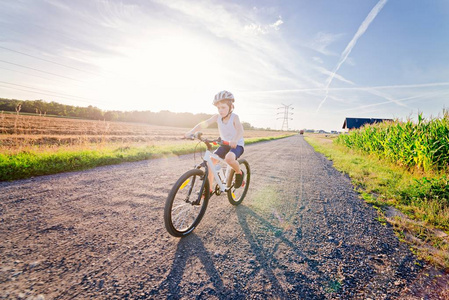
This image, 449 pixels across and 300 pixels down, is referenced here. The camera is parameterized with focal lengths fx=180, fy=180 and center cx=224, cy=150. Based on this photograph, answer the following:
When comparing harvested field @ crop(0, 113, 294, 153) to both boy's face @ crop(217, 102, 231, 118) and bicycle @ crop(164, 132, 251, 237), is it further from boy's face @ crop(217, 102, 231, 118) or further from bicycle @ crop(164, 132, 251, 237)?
boy's face @ crop(217, 102, 231, 118)

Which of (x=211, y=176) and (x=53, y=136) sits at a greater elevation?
(x=211, y=176)

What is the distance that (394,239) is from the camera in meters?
3.12

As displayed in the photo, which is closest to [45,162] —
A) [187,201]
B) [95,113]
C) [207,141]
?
[187,201]

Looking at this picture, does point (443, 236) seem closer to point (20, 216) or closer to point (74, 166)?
point (20, 216)

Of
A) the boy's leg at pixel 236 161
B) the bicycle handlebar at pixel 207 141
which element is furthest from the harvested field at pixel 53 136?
the boy's leg at pixel 236 161

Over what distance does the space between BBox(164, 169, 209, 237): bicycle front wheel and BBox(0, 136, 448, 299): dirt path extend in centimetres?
21

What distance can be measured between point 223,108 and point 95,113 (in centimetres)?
7176

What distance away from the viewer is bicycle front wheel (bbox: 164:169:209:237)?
282cm

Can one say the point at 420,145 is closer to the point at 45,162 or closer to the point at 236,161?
the point at 236,161

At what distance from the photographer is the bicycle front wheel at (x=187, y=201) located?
2821 mm

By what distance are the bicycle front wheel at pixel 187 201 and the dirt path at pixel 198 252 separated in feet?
0.69

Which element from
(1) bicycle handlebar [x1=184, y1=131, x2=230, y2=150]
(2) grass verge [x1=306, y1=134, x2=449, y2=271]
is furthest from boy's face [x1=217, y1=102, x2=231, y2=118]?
(2) grass verge [x1=306, y1=134, x2=449, y2=271]

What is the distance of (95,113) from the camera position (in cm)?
5991

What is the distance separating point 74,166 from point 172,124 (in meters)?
68.9
